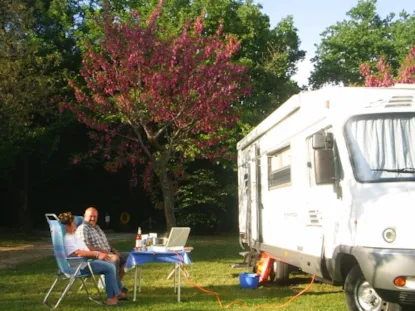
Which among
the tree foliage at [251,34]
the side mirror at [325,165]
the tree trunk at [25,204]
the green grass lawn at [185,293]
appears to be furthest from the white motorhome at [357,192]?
the tree trunk at [25,204]

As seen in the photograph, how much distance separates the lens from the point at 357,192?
6.12 meters

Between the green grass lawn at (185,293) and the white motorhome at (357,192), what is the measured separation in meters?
0.78

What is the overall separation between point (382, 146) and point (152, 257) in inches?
155

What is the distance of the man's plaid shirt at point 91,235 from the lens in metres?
8.66

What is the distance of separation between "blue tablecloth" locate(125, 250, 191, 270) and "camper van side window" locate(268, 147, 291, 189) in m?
1.85

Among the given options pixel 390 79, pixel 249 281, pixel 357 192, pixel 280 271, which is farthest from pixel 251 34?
pixel 357 192

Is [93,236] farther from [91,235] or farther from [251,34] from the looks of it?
[251,34]

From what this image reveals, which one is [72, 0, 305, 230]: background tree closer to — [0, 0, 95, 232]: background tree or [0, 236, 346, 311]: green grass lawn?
[0, 0, 95, 232]: background tree

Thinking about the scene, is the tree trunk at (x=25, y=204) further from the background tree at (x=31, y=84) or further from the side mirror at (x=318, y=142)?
the side mirror at (x=318, y=142)

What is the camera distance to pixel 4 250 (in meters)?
18.6

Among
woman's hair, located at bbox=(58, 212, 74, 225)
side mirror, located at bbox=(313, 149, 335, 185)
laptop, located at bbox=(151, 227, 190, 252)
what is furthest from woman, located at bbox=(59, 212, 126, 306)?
side mirror, located at bbox=(313, 149, 335, 185)

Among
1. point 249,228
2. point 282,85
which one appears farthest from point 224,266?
point 282,85

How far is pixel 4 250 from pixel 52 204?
10980 mm

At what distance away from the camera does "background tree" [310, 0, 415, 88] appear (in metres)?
31.0
